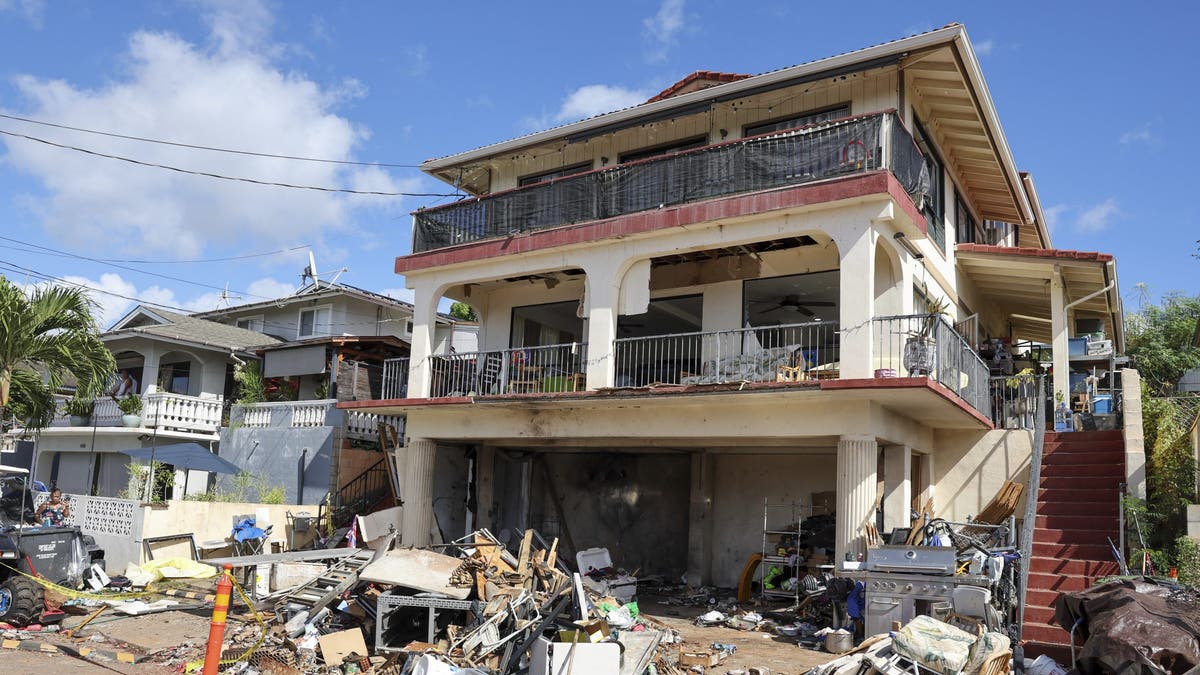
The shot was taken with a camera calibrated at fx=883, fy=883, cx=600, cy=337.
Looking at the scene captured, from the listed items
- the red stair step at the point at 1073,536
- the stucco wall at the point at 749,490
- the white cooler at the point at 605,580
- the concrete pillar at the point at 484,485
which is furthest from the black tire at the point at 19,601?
the red stair step at the point at 1073,536

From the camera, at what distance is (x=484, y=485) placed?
65.0ft

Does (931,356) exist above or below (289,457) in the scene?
above

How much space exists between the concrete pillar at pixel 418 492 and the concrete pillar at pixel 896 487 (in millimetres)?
9130

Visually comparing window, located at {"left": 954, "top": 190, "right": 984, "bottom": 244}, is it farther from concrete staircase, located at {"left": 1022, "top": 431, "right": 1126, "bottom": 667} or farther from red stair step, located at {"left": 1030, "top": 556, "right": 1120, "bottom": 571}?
red stair step, located at {"left": 1030, "top": 556, "right": 1120, "bottom": 571}

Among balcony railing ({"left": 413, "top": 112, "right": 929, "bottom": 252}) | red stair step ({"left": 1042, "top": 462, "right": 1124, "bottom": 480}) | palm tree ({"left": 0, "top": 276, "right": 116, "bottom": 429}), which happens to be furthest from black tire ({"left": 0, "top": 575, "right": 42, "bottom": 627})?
red stair step ({"left": 1042, "top": 462, "right": 1124, "bottom": 480})

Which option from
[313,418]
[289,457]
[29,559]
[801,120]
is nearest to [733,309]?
[801,120]

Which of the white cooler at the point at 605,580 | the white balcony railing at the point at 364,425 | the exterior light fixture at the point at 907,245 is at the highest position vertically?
the exterior light fixture at the point at 907,245

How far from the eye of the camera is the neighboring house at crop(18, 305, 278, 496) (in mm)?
26047

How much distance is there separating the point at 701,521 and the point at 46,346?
1312 centimetres

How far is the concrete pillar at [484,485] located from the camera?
1966 cm

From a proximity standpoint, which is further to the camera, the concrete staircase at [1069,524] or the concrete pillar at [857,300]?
the concrete pillar at [857,300]

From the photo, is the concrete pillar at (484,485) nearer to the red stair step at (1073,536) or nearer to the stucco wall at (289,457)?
the stucco wall at (289,457)

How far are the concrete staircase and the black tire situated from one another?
44.7 feet

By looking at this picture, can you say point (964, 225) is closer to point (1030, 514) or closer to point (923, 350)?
point (923, 350)
